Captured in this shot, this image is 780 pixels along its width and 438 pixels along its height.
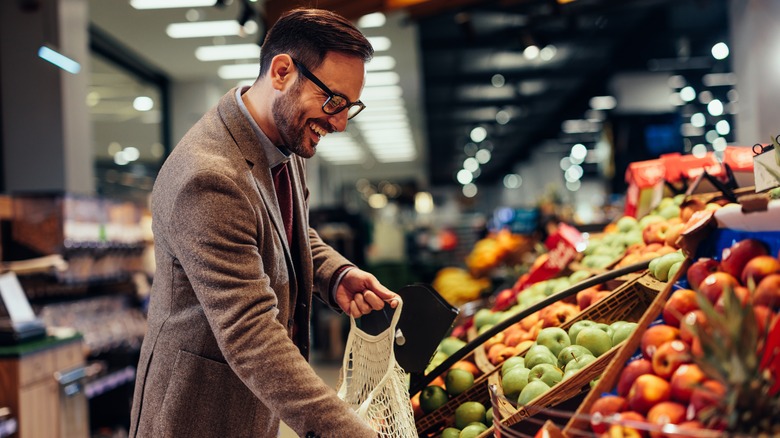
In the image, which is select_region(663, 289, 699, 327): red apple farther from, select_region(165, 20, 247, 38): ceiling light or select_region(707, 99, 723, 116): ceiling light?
select_region(707, 99, 723, 116): ceiling light

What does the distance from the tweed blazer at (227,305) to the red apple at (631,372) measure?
491mm

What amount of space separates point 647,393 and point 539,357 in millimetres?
650

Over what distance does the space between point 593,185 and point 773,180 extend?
1493 inches

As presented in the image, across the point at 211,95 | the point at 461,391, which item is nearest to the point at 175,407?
the point at 461,391

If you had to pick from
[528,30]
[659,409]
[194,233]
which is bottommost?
[659,409]

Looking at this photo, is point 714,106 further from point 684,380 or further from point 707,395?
point 707,395

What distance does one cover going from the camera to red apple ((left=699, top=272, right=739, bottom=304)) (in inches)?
50.9

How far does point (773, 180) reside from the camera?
1.72 meters

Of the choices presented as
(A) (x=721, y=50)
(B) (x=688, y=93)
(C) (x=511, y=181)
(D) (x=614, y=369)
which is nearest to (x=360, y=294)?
(D) (x=614, y=369)

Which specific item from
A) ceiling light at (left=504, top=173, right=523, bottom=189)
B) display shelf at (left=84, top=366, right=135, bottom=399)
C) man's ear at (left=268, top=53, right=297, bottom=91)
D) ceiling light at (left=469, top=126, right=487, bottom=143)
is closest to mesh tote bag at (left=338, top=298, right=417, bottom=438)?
man's ear at (left=268, top=53, right=297, bottom=91)

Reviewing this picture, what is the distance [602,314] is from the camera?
6.76ft

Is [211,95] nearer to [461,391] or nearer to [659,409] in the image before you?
[461,391]

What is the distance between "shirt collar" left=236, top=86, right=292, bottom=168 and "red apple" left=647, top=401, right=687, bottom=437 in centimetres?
105

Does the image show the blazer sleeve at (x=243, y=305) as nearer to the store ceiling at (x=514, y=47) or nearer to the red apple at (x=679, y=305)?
the red apple at (x=679, y=305)
